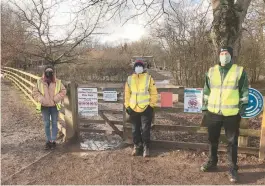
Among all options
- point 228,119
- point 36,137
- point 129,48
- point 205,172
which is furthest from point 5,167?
point 129,48

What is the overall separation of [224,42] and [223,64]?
6.68ft

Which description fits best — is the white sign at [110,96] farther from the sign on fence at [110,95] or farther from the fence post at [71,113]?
the fence post at [71,113]

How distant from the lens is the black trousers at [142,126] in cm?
507

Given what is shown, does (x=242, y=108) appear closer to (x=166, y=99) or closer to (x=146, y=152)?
(x=166, y=99)

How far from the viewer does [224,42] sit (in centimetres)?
601

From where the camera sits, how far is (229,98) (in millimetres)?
4113

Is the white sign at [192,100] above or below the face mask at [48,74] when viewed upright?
below

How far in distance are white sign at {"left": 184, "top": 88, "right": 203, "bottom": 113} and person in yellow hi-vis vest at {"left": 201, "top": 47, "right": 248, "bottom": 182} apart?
0.83 meters

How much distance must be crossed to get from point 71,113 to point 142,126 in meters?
1.73

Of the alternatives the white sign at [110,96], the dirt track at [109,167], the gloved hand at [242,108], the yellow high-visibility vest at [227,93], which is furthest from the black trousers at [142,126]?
the gloved hand at [242,108]

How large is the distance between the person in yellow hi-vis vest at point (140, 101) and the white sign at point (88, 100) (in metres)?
0.96

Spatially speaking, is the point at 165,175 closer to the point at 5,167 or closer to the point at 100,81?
the point at 5,167

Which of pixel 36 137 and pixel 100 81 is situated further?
pixel 100 81

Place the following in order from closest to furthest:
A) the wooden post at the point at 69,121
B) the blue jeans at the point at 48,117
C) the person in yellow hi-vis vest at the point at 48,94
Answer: the person in yellow hi-vis vest at the point at 48,94
the blue jeans at the point at 48,117
the wooden post at the point at 69,121
